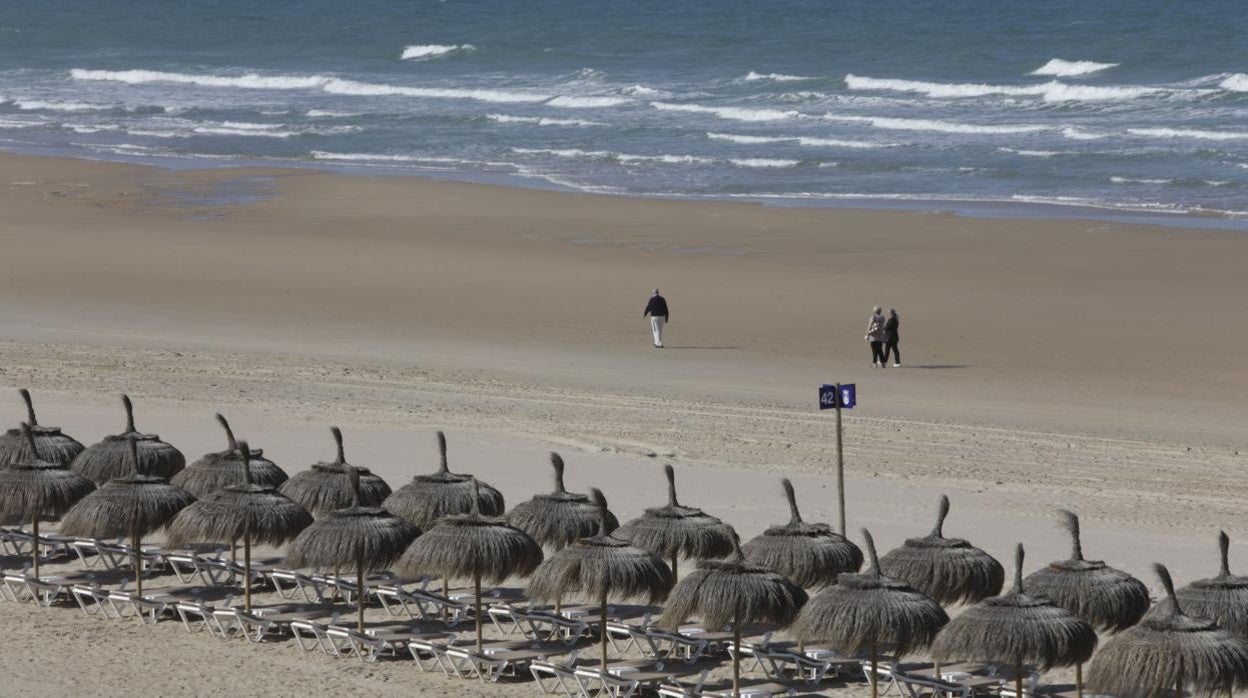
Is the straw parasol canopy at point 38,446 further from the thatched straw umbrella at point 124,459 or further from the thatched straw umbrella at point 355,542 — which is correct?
the thatched straw umbrella at point 355,542

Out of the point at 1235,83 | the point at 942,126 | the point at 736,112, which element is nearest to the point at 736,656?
the point at 942,126

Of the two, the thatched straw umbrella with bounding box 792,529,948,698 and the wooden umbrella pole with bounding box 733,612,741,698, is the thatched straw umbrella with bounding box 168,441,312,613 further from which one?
the thatched straw umbrella with bounding box 792,529,948,698

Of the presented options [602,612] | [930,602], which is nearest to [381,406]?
[602,612]

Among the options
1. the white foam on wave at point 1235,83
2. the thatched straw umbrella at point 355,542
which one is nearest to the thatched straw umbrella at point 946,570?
the thatched straw umbrella at point 355,542

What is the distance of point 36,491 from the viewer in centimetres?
1675

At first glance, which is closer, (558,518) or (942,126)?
(558,518)

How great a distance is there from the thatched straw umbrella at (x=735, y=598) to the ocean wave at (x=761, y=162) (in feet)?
112

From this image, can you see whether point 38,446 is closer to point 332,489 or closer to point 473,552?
point 332,489

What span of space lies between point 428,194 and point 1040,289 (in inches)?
610

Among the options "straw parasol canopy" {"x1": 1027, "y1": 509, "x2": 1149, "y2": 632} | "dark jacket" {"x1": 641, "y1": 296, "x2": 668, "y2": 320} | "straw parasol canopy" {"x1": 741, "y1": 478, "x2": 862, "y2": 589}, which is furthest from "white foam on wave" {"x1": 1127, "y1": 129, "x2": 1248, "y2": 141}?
"straw parasol canopy" {"x1": 1027, "y1": 509, "x2": 1149, "y2": 632}

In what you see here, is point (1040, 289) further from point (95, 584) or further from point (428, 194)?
point (95, 584)

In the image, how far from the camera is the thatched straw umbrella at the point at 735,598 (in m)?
13.5

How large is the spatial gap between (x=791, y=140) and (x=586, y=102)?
13.3 m

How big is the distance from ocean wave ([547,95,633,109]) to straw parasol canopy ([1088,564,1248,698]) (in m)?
52.1
